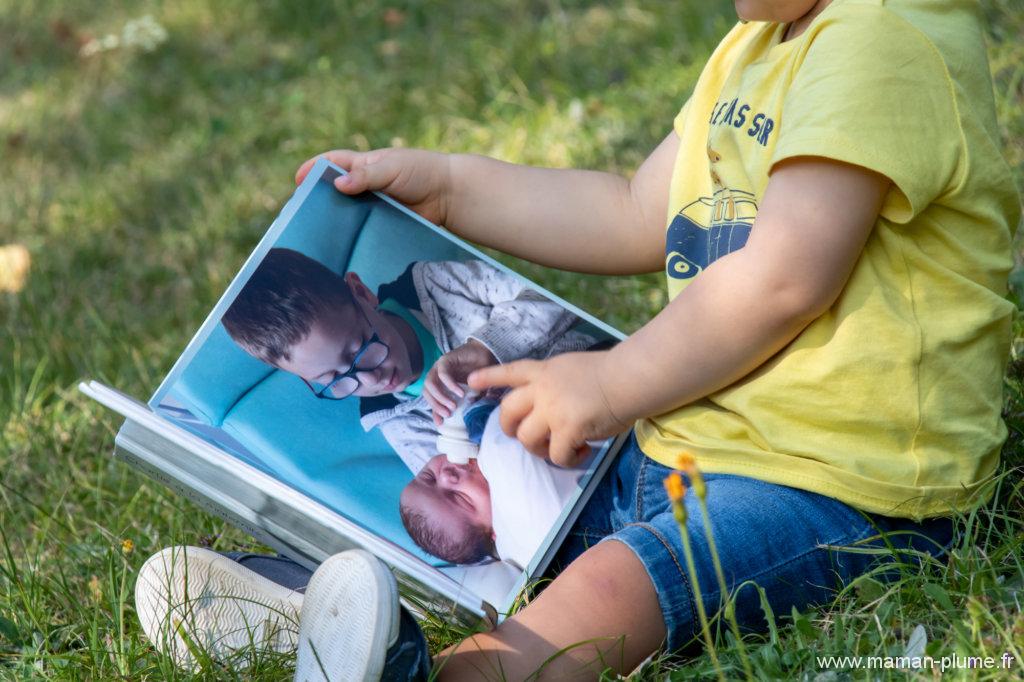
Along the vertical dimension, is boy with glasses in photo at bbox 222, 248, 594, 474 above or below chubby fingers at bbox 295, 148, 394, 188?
below

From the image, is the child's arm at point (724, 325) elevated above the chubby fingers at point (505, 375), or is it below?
above

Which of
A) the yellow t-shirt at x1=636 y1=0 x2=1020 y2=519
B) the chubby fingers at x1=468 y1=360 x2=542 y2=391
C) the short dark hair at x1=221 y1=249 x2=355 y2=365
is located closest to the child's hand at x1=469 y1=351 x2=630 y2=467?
the chubby fingers at x1=468 y1=360 x2=542 y2=391

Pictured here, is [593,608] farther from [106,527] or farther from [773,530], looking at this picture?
[106,527]

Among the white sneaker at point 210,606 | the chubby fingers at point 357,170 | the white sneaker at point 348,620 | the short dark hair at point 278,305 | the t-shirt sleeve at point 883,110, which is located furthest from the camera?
the chubby fingers at point 357,170

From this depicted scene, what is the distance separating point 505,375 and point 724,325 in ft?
0.95

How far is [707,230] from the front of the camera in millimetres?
1434

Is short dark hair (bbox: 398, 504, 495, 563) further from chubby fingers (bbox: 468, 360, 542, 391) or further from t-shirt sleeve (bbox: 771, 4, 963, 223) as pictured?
t-shirt sleeve (bbox: 771, 4, 963, 223)

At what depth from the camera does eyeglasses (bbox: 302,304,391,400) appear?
4.77ft

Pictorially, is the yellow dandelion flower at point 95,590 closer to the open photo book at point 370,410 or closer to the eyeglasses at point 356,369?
the open photo book at point 370,410

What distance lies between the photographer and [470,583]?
1.35m

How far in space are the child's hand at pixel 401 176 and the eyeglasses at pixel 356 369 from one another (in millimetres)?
184

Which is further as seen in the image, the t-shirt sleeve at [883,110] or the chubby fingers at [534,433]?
the chubby fingers at [534,433]

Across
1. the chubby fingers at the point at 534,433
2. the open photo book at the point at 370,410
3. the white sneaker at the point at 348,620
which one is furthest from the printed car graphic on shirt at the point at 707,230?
the white sneaker at the point at 348,620

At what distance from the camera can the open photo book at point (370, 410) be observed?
1.33 meters
